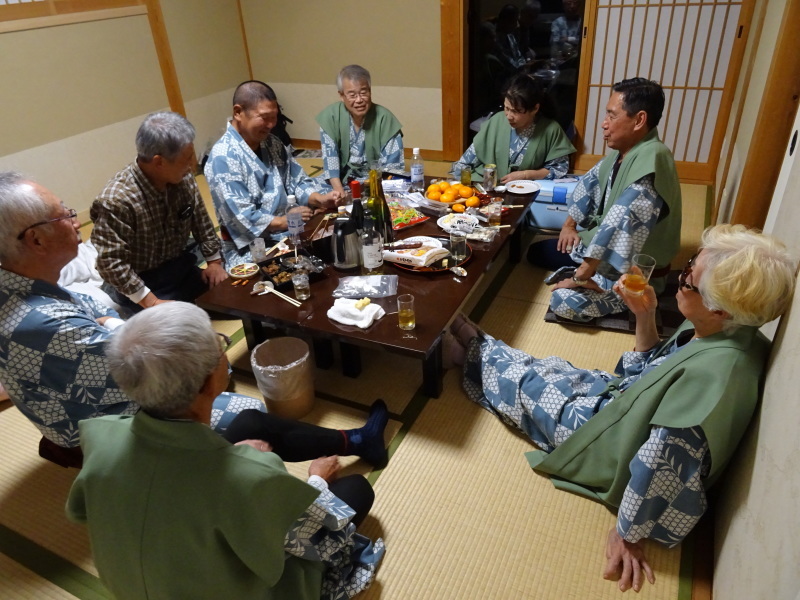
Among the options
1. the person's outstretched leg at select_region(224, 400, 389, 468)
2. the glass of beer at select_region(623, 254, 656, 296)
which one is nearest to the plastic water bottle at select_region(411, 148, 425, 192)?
the glass of beer at select_region(623, 254, 656, 296)

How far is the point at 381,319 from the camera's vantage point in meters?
2.30

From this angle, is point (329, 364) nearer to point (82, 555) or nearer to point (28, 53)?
point (82, 555)

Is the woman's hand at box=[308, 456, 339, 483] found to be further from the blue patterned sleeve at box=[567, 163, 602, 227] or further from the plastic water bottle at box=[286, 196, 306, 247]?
the blue patterned sleeve at box=[567, 163, 602, 227]

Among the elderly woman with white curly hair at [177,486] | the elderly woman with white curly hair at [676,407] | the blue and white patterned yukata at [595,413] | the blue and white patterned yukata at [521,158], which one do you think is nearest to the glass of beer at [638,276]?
the elderly woman with white curly hair at [676,407]

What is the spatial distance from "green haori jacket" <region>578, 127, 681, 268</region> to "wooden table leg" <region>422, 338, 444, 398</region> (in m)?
1.18

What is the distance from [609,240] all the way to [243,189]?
2.09 meters

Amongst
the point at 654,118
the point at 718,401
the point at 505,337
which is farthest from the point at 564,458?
the point at 654,118

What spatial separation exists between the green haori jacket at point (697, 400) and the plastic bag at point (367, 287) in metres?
1.08

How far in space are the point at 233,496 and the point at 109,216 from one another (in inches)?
74.5

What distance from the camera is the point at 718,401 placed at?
1.45 m

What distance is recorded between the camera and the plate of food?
2.65m

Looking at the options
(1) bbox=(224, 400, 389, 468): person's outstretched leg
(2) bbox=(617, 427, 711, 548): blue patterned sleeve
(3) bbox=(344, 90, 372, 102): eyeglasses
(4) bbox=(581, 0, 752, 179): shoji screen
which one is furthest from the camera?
(4) bbox=(581, 0, 752, 179): shoji screen

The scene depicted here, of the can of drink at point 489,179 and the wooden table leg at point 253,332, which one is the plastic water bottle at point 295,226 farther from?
the can of drink at point 489,179

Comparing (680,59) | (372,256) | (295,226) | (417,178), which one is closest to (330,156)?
(417,178)
